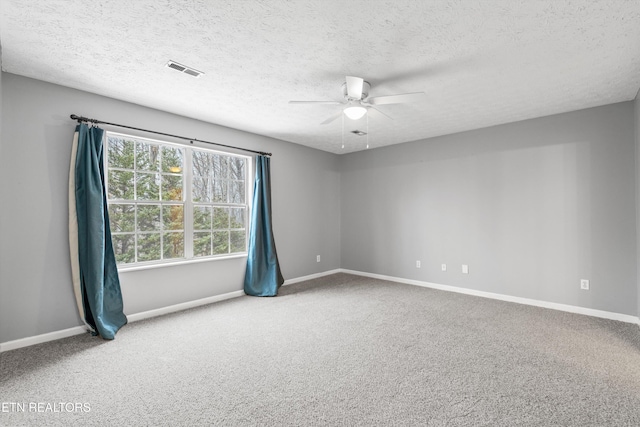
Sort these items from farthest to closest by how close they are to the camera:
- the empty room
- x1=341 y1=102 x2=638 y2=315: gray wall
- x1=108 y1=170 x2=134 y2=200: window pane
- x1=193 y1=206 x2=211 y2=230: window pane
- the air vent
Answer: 1. x1=193 y1=206 x2=211 y2=230: window pane
2. x1=341 y1=102 x2=638 y2=315: gray wall
3. x1=108 y1=170 x2=134 y2=200: window pane
4. the air vent
5. the empty room

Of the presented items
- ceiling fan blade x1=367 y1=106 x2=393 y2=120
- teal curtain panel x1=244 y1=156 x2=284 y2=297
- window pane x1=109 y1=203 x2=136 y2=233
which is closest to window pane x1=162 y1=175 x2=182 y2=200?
window pane x1=109 y1=203 x2=136 y2=233

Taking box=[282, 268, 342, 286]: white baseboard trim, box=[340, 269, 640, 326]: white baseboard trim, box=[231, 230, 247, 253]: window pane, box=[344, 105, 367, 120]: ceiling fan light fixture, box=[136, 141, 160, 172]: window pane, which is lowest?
box=[340, 269, 640, 326]: white baseboard trim

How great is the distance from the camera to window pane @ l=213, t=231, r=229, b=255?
4488 mm

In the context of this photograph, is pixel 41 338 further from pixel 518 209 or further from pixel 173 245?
pixel 518 209

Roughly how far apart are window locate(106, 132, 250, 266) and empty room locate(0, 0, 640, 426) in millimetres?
29

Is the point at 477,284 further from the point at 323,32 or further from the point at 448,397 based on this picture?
the point at 323,32

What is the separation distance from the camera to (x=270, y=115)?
4.02m

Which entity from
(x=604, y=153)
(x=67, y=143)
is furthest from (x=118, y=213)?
(x=604, y=153)

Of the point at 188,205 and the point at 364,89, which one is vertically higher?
the point at 364,89

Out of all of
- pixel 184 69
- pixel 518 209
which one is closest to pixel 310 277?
pixel 518 209

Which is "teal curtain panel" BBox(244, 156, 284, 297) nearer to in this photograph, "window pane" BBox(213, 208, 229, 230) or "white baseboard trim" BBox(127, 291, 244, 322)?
"white baseboard trim" BBox(127, 291, 244, 322)

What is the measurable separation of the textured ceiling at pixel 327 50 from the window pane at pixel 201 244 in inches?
66.7

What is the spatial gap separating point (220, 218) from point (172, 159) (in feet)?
3.47

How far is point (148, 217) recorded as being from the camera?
12.4 ft
